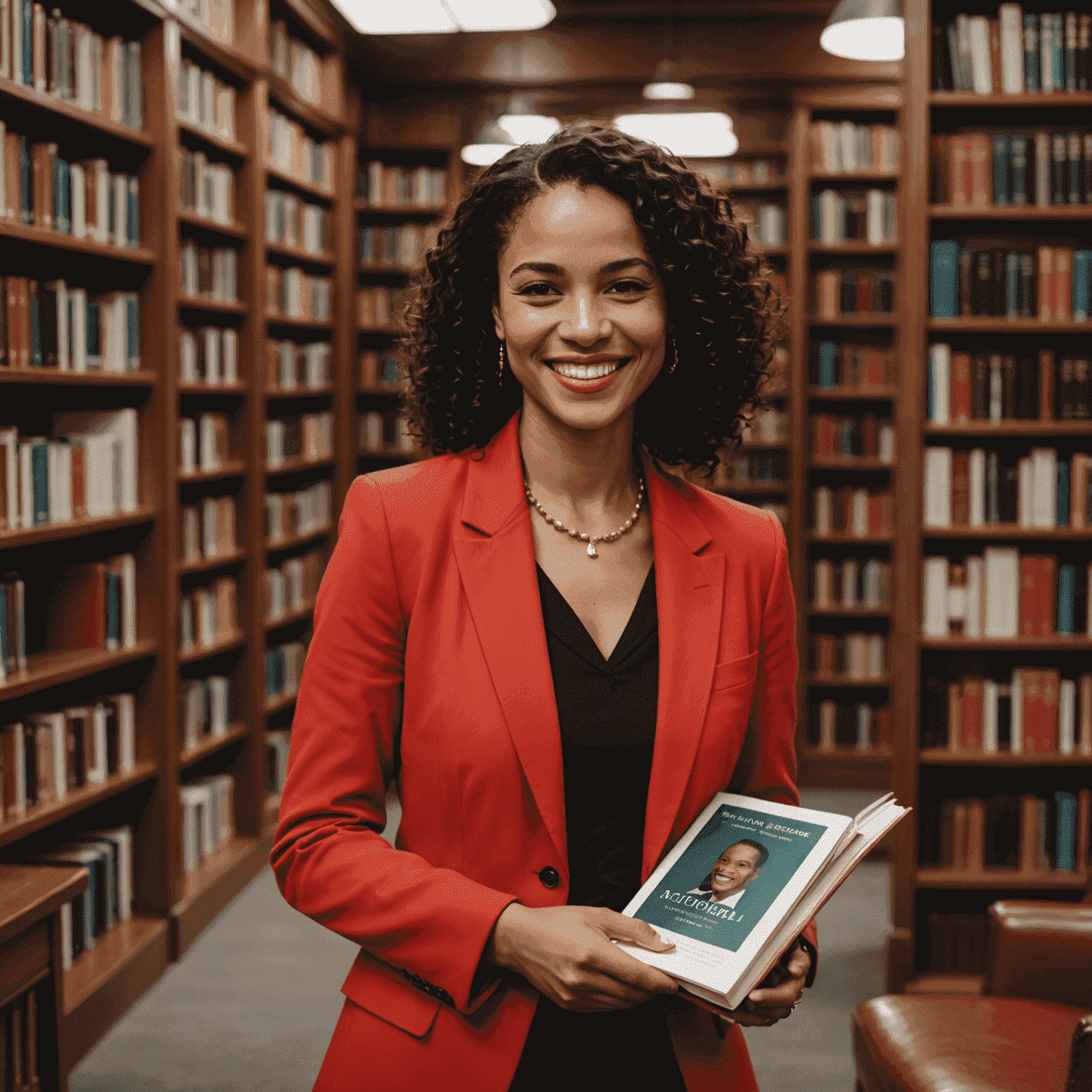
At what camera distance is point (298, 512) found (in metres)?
5.16

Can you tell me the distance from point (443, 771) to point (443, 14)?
3.94m

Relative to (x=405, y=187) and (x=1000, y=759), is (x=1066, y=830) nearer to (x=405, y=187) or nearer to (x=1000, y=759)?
(x=1000, y=759)

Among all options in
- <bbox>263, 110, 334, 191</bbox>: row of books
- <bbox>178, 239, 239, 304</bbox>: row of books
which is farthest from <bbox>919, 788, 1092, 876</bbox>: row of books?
<bbox>263, 110, 334, 191</bbox>: row of books

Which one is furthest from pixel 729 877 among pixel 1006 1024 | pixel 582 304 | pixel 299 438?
pixel 299 438

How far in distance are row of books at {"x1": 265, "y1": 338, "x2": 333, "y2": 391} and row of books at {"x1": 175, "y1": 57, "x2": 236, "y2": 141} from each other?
90 centimetres

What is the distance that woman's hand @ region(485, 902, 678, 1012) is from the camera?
3.30 ft

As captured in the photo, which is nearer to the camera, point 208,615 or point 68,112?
point 68,112

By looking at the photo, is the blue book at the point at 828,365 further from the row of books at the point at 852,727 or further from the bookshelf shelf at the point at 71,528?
the bookshelf shelf at the point at 71,528

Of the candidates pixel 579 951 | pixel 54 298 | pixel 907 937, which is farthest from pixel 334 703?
pixel 907 937

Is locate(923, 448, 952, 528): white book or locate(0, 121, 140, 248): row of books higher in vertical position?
locate(0, 121, 140, 248): row of books

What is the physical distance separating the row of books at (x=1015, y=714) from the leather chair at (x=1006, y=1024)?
3.30 ft

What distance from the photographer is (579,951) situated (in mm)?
1005

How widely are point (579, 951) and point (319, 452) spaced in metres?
4.68

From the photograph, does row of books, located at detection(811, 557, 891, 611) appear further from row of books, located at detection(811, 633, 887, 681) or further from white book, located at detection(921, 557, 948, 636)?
white book, located at detection(921, 557, 948, 636)
